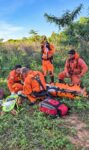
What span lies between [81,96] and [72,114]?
1.10 m

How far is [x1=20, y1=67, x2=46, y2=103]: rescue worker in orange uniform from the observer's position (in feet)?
33.2

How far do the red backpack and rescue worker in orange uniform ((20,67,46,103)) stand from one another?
2.61ft

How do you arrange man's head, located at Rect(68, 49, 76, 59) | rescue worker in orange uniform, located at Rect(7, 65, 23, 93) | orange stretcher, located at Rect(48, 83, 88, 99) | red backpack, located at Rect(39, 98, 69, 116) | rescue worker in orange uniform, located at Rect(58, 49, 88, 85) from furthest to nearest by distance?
1. rescue worker in orange uniform, located at Rect(58, 49, 88, 85)
2. man's head, located at Rect(68, 49, 76, 59)
3. rescue worker in orange uniform, located at Rect(7, 65, 23, 93)
4. orange stretcher, located at Rect(48, 83, 88, 99)
5. red backpack, located at Rect(39, 98, 69, 116)

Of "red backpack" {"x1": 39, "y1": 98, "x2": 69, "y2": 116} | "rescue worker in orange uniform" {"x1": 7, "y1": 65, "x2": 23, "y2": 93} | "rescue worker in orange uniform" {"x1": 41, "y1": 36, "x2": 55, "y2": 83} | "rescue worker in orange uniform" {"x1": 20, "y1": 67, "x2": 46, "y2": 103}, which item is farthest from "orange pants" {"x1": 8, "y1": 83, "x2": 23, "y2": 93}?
"rescue worker in orange uniform" {"x1": 41, "y1": 36, "x2": 55, "y2": 83}

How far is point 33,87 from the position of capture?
10.2m

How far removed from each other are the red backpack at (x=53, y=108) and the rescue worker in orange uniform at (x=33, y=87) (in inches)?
31.3

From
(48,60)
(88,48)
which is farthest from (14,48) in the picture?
(48,60)

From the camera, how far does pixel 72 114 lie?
9.48 m

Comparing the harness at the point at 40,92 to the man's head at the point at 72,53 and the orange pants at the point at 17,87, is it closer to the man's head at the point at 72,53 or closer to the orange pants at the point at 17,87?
the orange pants at the point at 17,87

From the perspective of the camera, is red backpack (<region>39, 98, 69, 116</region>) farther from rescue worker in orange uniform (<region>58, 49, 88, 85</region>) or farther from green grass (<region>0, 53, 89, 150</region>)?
rescue worker in orange uniform (<region>58, 49, 88, 85</region>)

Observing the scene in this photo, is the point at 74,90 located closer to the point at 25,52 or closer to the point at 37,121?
the point at 37,121

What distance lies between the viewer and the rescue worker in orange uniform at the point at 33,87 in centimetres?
1013

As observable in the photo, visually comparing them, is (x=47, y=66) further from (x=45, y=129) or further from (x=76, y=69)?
(x=45, y=129)

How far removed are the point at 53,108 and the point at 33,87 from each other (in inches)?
49.8
